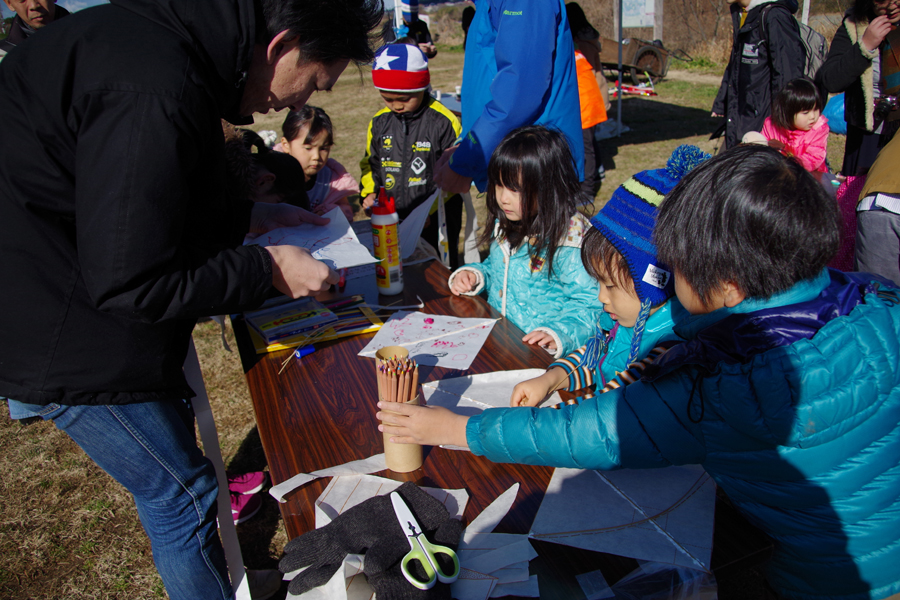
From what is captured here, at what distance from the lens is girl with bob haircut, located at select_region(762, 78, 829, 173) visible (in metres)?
4.17

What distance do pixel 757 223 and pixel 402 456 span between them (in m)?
0.80

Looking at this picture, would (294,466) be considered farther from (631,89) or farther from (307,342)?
(631,89)

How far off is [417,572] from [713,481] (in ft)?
2.02

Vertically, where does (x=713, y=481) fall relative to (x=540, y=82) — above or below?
below

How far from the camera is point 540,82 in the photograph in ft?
8.02

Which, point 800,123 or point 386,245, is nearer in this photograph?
point 386,245

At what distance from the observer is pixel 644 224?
4.29ft

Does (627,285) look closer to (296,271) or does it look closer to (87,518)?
(296,271)

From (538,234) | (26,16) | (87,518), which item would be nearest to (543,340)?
(538,234)

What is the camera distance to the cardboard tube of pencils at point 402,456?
1.14 metres

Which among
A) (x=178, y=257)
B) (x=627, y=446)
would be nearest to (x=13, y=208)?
(x=178, y=257)

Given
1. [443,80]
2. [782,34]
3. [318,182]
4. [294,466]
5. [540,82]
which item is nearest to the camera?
[294,466]

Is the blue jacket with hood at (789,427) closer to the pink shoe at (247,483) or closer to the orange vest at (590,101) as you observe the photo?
the pink shoe at (247,483)

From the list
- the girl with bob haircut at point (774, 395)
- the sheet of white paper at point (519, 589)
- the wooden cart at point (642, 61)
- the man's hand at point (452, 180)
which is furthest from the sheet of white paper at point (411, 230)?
the wooden cart at point (642, 61)
